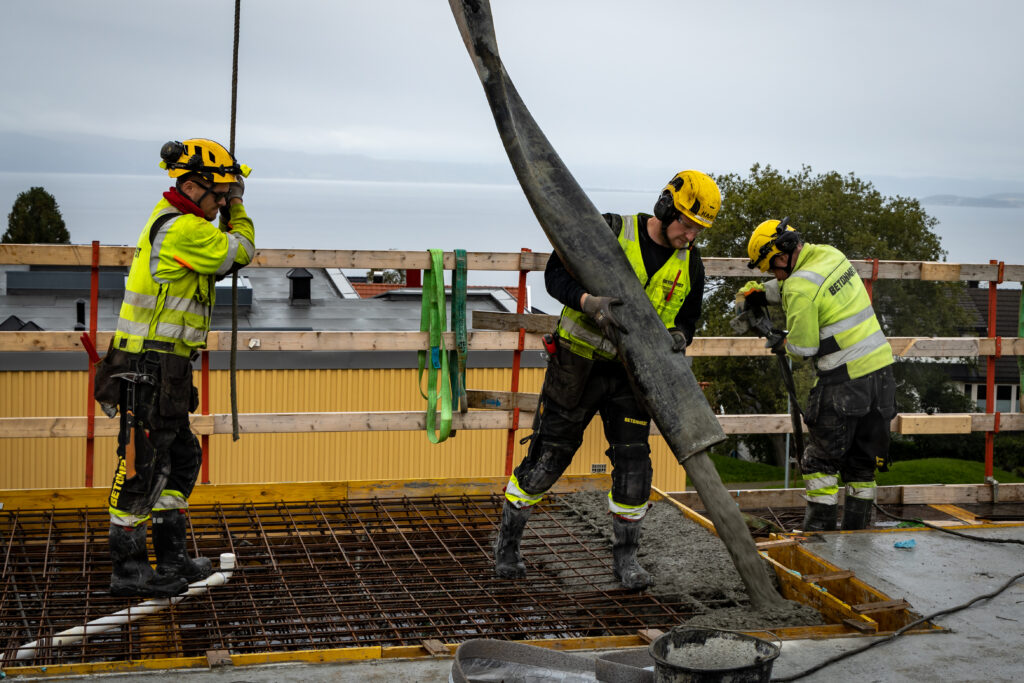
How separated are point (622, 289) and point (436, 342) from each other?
7.73 feet

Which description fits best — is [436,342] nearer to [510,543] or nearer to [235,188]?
[510,543]

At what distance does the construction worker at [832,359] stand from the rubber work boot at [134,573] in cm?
367

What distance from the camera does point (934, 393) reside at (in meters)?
35.0

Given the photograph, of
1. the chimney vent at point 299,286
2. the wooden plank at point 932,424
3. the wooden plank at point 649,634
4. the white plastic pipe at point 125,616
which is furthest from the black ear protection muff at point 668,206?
the chimney vent at point 299,286

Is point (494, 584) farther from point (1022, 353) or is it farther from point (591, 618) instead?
point (1022, 353)

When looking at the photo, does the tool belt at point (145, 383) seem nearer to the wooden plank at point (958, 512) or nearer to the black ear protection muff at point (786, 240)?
the black ear protection muff at point (786, 240)

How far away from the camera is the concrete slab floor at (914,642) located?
396 cm

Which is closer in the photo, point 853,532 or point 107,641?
point 107,641

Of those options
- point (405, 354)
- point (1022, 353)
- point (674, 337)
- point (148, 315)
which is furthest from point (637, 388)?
point (405, 354)

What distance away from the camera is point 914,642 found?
439 cm

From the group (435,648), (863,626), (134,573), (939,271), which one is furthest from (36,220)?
(863,626)

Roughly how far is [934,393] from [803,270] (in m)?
31.4

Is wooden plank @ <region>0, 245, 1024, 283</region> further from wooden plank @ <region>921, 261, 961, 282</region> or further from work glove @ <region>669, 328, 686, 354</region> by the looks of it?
work glove @ <region>669, 328, 686, 354</region>

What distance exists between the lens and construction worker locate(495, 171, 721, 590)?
16.4 feet
